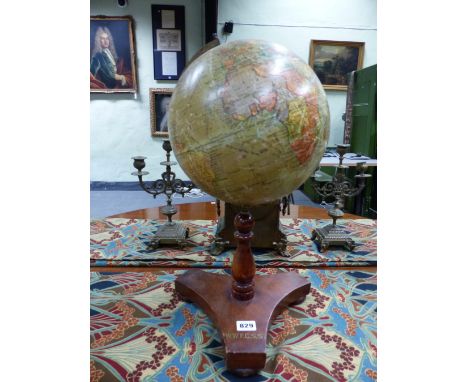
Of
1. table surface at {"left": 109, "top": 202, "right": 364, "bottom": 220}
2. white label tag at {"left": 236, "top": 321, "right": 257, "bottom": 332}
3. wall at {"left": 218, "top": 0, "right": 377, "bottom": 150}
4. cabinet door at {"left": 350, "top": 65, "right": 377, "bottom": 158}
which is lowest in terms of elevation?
white label tag at {"left": 236, "top": 321, "right": 257, "bottom": 332}

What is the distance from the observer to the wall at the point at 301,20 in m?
4.74

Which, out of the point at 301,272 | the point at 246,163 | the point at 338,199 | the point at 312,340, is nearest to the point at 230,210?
the point at 301,272

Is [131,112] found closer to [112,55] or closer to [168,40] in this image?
[112,55]

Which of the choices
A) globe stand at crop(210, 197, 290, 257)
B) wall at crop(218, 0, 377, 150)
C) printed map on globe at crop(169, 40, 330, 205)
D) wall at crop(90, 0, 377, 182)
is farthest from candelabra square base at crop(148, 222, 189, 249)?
wall at crop(218, 0, 377, 150)

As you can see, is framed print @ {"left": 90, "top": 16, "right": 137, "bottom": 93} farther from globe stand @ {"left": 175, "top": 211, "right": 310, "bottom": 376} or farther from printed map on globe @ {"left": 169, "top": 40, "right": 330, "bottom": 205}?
printed map on globe @ {"left": 169, "top": 40, "right": 330, "bottom": 205}

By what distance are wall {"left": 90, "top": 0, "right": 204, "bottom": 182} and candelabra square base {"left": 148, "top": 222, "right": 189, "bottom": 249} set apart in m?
3.32

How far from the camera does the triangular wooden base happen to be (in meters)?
1.12

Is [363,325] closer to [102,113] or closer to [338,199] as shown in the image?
[338,199]

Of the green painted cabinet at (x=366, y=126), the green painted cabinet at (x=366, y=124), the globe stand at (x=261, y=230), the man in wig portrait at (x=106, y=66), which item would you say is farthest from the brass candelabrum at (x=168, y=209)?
the man in wig portrait at (x=106, y=66)

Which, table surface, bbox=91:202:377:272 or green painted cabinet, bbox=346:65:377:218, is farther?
green painted cabinet, bbox=346:65:377:218

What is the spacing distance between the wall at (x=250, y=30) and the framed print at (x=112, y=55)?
10 cm

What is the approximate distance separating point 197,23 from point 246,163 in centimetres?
459

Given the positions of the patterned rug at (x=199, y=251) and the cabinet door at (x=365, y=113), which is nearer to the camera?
the patterned rug at (x=199, y=251)

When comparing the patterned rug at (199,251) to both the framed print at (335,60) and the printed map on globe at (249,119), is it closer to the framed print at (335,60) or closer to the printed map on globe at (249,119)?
the printed map on globe at (249,119)
